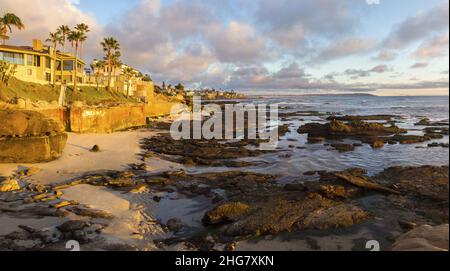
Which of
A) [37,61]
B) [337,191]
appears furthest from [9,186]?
[37,61]

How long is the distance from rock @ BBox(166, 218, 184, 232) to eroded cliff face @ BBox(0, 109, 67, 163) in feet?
44.6

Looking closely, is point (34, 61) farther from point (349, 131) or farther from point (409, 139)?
point (409, 139)

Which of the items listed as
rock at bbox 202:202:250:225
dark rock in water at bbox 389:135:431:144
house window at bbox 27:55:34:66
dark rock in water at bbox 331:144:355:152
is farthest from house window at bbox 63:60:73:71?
rock at bbox 202:202:250:225

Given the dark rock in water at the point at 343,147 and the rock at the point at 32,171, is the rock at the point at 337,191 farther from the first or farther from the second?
the rock at the point at 32,171

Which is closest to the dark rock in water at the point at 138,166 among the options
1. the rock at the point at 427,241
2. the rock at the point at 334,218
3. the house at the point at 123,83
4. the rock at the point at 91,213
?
the rock at the point at 91,213

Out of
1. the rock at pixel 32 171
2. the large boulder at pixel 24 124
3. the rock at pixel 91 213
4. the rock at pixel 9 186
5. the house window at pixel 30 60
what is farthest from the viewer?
the house window at pixel 30 60

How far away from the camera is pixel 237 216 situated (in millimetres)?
12164

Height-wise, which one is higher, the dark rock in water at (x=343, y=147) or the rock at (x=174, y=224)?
the dark rock in water at (x=343, y=147)

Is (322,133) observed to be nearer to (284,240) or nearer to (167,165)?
(167,165)

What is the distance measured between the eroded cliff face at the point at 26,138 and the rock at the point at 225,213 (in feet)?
48.3

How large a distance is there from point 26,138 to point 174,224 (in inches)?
573

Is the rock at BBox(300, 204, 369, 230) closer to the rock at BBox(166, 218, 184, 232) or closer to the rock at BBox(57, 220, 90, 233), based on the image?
the rock at BBox(166, 218, 184, 232)

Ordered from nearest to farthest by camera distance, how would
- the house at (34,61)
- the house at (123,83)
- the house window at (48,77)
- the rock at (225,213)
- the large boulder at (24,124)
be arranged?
the rock at (225,213) < the large boulder at (24,124) < the house at (34,61) < the house window at (48,77) < the house at (123,83)

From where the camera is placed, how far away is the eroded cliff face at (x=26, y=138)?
19.7 m
